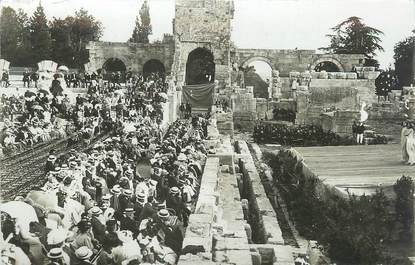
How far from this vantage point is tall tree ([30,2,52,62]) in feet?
81.9

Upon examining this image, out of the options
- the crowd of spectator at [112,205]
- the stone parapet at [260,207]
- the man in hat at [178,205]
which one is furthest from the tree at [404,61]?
the man in hat at [178,205]

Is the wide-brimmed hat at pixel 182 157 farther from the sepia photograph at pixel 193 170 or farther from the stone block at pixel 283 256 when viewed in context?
the stone block at pixel 283 256

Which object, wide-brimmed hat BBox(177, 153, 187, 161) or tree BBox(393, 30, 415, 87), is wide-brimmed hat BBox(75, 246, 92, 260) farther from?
tree BBox(393, 30, 415, 87)

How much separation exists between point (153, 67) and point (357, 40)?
52.6ft

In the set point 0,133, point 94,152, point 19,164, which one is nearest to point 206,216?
point 94,152

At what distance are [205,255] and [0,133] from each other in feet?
29.0

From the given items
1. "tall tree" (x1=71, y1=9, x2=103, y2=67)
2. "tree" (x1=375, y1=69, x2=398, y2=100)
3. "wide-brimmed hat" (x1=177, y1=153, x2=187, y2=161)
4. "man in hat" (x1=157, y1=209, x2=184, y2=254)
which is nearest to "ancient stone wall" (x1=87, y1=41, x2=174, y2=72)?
"tall tree" (x1=71, y1=9, x2=103, y2=67)

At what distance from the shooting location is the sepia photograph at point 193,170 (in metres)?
7.16

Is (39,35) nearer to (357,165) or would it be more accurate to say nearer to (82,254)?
(357,165)

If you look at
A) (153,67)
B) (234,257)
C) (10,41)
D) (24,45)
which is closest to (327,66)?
(153,67)

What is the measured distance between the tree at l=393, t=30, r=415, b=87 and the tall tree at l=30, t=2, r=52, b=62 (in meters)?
22.4

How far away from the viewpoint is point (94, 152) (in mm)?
11938

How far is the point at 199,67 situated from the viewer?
40.3 meters

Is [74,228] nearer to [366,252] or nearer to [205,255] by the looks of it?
[205,255]
